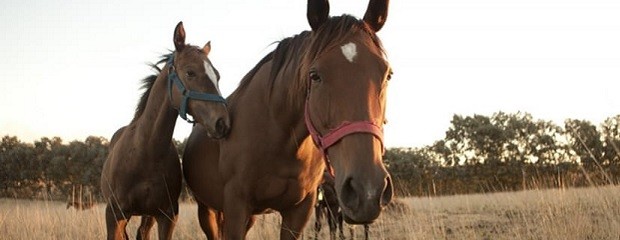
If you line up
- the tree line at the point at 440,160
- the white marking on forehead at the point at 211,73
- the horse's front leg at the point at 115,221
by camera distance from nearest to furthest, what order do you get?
1. the white marking on forehead at the point at 211,73
2. the horse's front leg at the point at 115,221
3. the tree line at the point at 440,160

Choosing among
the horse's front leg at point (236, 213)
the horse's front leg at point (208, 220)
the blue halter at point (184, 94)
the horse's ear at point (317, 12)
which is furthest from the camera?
the horse's front leg at point (208, 220)

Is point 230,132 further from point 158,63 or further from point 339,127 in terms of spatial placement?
point 158,63

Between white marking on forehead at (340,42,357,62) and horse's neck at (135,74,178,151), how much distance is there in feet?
8.04

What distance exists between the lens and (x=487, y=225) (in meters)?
8.40

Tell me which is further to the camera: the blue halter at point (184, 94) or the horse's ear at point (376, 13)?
the blue halter at point (184, 94)

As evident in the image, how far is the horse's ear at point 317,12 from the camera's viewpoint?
2.48 meters

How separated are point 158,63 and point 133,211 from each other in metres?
1.46

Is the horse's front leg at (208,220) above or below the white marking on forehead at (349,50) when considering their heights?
below

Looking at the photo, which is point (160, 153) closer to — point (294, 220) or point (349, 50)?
point (294, 220)

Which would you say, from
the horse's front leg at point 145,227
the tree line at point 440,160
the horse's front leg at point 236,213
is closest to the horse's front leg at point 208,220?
the horse's front leg at point 145,227

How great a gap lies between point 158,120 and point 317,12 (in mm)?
2260

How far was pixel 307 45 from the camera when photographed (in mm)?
2785

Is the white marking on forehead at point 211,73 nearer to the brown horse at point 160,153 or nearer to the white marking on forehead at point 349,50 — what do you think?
the brown horse at point 160,153

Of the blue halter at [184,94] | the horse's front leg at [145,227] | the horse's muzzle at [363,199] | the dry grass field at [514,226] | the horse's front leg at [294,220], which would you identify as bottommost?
the dry grass field at [514,226]
